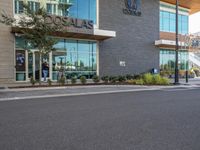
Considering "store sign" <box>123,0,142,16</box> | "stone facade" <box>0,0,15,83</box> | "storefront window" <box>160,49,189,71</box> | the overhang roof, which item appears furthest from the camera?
"storefront window" <box>160,49,189,71</box>

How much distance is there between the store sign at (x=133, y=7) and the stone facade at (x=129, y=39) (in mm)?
456

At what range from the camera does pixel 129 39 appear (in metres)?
29.4

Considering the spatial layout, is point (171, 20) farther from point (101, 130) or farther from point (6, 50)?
point (101, 130)

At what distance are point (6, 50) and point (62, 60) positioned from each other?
5.45 m

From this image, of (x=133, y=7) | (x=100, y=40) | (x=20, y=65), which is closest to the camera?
(x=20, y=65)

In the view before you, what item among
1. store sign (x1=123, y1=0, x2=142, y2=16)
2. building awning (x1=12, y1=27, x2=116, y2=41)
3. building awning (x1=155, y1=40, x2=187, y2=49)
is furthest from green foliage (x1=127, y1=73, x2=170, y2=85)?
store sign (x1=123, y1=0, x2=142, y2=16)

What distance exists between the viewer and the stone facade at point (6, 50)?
69.7ft

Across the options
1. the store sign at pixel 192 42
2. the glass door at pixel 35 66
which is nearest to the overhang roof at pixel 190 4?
the store sign at pixel 192 42

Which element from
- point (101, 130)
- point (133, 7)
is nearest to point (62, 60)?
point (133, 7)

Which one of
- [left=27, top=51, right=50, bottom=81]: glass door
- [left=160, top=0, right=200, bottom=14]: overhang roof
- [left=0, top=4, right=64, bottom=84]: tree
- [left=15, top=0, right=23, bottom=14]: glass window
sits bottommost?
[left=27, top=51, right=50, bottom=81]: glass door

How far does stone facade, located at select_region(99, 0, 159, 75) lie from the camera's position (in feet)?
90.0

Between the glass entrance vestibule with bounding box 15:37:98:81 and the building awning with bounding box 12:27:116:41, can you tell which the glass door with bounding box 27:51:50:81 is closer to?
the glass entrance vestibule with bounding box 15:37:98:81

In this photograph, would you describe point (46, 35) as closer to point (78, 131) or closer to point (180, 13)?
point (78, 131)

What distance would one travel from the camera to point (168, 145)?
478 centimetres
